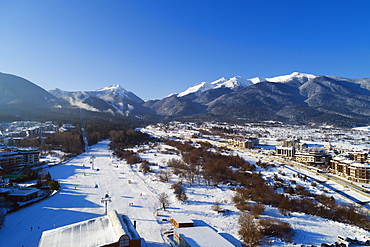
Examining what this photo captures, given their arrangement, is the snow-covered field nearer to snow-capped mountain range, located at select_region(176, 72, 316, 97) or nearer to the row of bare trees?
the row of bare trees

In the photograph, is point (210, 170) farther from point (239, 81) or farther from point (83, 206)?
point (239, 81)

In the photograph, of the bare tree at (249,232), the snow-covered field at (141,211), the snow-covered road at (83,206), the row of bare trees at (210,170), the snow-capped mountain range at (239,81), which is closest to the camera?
the bare tree at (249,232)

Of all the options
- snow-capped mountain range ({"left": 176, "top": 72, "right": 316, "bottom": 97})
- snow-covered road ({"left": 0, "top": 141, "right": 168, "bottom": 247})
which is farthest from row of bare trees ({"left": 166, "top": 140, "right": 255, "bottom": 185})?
snow-capped mountain range ({"left": 176, "top": 72, "right": 316, "bottom": 97})

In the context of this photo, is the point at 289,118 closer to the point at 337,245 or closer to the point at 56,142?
the point at 56,142

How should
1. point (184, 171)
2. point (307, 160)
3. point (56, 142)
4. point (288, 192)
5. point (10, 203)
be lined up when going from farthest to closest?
1. point (56, 142)
2. point (307, 160)
3. point (184, 171)
4. point (288, 192)
5. point (10, 203)

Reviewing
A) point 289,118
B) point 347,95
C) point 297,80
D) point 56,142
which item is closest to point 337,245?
point 56,142

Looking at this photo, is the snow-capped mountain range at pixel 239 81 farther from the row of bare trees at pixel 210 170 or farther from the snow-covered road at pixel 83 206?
the snow-covered road at pixel 83 206

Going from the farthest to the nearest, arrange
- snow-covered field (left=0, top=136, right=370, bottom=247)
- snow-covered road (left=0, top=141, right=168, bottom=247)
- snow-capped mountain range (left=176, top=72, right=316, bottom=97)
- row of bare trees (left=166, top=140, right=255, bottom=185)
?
snow-capped mountain range (left=176, top=72, right=316, bottom=97) < row of bare trees (left=166, top=140, right=255, bottom=185) < snow-covered field (left=0, top=136, right=370, bottom=247) < snow-covered road (left=0, top=141, right=168, bottom=247)

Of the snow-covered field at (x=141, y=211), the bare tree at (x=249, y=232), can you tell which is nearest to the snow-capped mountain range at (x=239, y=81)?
the snow-covered field at (x=141, y=211)
